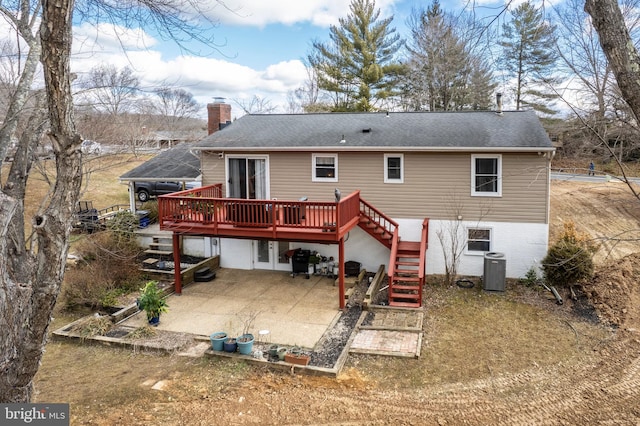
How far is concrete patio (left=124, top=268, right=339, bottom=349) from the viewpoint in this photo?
10961mm

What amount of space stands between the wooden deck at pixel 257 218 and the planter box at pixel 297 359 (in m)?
3.94

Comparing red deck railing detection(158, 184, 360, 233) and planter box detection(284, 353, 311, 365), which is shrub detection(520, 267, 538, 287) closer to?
red deck railing detection(158, 184, 360, 233)

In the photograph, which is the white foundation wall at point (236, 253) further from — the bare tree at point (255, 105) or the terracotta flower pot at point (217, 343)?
the bare tree at point (255, 105)

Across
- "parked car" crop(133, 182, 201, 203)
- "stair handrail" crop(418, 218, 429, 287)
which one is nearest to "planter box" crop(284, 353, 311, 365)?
"stair handrail" crop(418, 218, 429, 287)

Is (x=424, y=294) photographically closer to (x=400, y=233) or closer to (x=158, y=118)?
(x=400, y=233)

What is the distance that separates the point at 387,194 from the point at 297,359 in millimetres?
7540

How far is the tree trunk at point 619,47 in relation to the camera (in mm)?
4172

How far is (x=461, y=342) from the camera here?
1008cm

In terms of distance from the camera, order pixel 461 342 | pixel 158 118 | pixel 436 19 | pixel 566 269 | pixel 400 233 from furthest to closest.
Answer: pixel 436 19, pixel 158 118, pixel 400 233, pixel 566 269, pixel 461 342

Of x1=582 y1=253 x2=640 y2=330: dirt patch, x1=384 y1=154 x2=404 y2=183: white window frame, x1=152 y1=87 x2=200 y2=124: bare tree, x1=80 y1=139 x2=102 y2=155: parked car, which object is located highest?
x1=152 y1=87 x2=200 y2=124: bare tree

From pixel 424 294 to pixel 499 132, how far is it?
583cm

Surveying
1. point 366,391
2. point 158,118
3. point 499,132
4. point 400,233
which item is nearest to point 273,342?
point 366,391

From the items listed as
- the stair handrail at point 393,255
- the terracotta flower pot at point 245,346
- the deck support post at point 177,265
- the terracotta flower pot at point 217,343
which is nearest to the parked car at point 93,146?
the deck support post at point 177,265

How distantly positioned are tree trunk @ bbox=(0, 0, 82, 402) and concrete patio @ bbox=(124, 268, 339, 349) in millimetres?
6005
